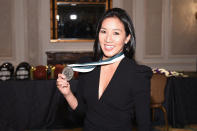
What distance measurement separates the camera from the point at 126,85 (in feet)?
3.70

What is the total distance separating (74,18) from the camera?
6637 millimetres

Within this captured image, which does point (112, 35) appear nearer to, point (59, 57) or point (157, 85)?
point (157, 85)

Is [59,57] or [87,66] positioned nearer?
[87,66]

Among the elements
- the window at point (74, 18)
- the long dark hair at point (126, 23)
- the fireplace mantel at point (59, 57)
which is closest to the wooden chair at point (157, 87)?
the long dark hair at point (126, 23)

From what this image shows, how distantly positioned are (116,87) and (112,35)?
0.25m

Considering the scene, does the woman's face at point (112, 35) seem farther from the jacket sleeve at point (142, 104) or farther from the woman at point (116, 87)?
the jacket sleeve at point (142, 104)

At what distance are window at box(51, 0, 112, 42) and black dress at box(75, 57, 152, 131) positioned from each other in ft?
18.3

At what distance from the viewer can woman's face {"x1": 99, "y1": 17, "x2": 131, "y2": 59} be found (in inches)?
45.7

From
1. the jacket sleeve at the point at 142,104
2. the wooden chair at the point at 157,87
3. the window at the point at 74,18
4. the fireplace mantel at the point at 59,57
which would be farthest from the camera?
the window at the point at 74,18

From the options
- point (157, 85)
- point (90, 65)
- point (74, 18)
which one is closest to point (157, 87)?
point (157, 85)

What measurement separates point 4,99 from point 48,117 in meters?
0.63

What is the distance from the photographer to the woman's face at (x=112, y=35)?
1160 mm

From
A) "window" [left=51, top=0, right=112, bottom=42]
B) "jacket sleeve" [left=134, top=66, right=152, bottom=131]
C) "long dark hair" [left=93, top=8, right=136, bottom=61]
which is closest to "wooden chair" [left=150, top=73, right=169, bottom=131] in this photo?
"long dark hair" [left=93, top=8, right=136, bottom=61]

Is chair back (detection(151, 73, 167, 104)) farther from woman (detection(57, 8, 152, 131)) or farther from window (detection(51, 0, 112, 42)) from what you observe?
window (detection(51, 0, 112, 42))
